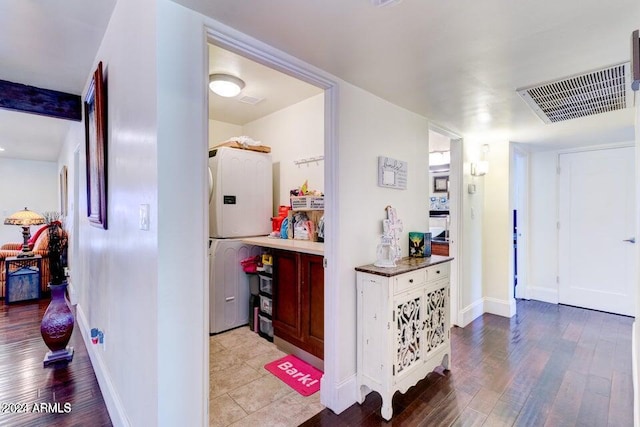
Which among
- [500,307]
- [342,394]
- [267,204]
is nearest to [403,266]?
[342,394]

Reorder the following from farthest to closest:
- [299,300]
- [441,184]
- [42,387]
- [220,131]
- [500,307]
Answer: [441,184] → [220,131] → [500,307] → [299,300] → [42,387]

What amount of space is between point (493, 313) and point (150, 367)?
12.7 ft

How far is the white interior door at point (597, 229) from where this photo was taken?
374 centimetres

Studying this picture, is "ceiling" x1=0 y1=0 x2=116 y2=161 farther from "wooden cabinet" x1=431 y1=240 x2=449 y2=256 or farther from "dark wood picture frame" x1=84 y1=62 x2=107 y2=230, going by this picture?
"wooden cabinet" x1=431 y1=240 x2=449 y2=256

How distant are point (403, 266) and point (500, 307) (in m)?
2.43

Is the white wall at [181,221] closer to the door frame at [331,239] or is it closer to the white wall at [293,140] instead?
the door frame at [331,239]

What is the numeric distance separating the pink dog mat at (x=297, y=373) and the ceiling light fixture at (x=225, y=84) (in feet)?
7.77

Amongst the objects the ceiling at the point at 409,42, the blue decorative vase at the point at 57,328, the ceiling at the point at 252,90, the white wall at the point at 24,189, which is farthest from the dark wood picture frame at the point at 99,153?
the white wall at the point at 24,189

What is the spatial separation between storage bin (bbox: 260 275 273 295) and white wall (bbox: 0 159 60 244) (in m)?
6.31

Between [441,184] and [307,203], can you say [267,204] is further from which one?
[441,184]

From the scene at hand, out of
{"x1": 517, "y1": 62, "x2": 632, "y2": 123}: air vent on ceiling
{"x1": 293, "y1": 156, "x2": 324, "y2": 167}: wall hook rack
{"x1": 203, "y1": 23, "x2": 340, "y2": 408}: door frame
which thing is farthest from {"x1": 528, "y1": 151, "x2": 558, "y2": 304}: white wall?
{"x1": 203, "y1": 23, "x2": 340, "y2": 408}: door frame

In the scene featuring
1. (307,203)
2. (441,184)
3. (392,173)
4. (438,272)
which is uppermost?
(441,184)

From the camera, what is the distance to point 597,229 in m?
3.94

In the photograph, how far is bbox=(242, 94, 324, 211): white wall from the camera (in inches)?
126
